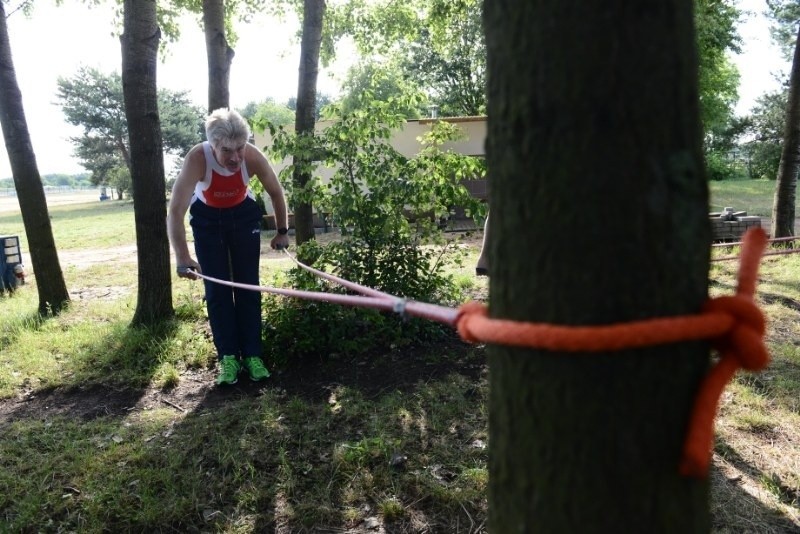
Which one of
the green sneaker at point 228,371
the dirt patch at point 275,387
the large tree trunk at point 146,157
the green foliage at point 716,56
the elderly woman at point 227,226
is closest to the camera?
the elderly woman at point 227,226

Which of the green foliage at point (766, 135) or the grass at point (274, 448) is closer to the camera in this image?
the grass at point (274, 448)

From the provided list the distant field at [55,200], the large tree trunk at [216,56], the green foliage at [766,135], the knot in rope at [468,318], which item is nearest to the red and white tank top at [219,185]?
the large tree trunk at [216,56]

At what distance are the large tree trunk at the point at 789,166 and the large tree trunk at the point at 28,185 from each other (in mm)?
9184

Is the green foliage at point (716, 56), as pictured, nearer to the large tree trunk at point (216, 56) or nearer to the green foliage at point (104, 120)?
the large tree trunk at point (216, 56)

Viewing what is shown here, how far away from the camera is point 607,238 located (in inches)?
30.8

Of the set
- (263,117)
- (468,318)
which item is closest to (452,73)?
(263,117)

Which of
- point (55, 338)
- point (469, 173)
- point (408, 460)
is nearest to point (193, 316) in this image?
point (55, 338)

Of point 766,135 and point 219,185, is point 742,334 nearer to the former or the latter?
point 219,185

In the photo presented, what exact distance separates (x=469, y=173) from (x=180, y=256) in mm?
2407

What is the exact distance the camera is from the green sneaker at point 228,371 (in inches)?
160

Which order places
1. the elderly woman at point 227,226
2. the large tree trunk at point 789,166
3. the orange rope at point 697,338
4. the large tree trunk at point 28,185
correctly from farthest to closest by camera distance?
1. the large tree trunk at point 789,166
2. the large tree trunk at point 28,185
3. the elderly woman at point 227,226
4. the orange rope at point 697,338

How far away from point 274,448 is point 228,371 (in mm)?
1192

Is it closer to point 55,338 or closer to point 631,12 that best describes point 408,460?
point 631,12

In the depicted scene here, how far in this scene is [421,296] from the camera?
191 inches
